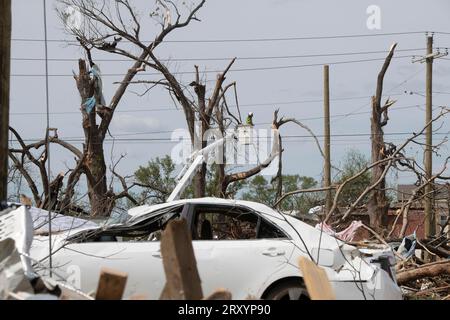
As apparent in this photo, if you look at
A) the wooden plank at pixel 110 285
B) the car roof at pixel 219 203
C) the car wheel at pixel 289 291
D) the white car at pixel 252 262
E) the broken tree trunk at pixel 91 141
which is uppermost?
the broken tree trunk at pixel 91 141

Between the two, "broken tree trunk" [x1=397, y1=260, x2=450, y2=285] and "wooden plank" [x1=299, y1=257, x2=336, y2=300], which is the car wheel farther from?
"broken tree trunk" [x1=397, y1=260, x2=450, y2=285]

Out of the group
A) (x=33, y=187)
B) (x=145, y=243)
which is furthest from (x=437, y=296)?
(x=33, y=187)

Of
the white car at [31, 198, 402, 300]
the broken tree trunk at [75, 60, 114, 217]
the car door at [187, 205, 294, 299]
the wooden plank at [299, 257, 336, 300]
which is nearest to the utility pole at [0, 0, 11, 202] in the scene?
the white car at [31, 198, 402, 300]

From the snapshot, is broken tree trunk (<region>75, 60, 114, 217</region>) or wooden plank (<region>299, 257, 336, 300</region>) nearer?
wooden plank (<region>299, 257, 336, 300</region>)

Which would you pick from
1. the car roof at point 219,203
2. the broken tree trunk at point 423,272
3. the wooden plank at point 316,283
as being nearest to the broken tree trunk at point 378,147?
the broken tree trunk at point 423,272

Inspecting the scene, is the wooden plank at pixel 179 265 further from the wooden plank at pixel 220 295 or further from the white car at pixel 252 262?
the white car at pixel 252 262

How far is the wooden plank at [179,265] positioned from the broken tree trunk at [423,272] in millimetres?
5700

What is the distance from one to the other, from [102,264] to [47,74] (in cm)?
205

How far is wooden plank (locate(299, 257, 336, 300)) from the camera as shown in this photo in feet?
13.5

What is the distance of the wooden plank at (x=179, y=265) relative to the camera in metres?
4.12

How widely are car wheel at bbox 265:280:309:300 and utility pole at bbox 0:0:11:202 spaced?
9.35 ft

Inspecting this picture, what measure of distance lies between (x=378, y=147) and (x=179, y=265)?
43.4ft

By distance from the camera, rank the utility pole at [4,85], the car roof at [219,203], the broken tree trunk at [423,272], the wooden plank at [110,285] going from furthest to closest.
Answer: the broken tree trunk at [423,272], the car roof at [219,203], the utility pole at [4,85], the wooden plank at [110,285]
